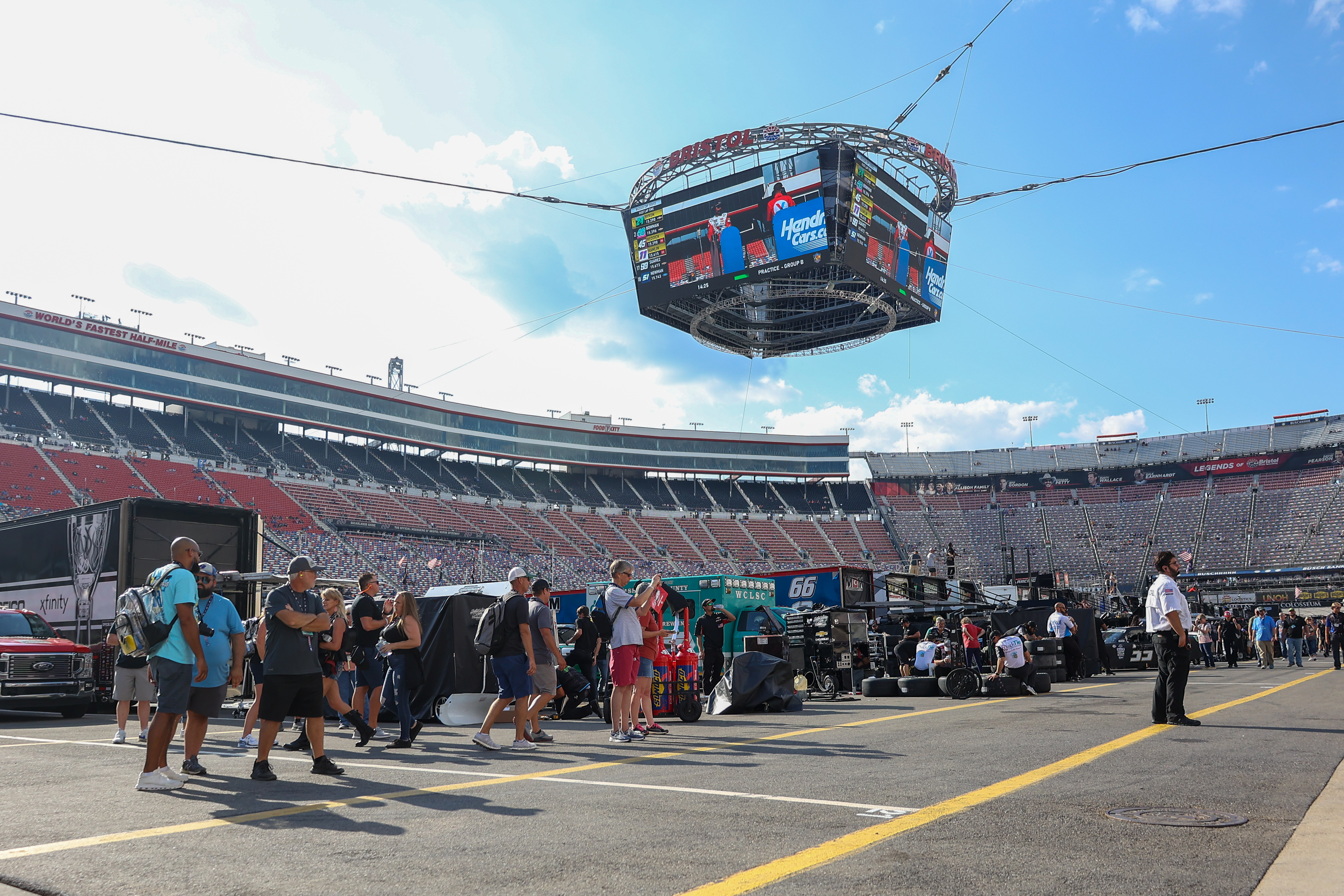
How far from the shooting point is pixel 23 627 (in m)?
13.8

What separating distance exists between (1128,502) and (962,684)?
203ft

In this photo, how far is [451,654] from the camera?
38.4 ft

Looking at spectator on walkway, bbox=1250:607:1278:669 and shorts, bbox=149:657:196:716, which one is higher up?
shorts, bbox=149:657:196:716

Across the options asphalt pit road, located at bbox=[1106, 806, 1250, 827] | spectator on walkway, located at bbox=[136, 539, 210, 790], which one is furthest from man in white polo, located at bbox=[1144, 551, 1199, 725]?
spectator on walkway, located at bbox=[136, 539, 210, 790]

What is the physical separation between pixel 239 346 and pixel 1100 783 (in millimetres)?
60060

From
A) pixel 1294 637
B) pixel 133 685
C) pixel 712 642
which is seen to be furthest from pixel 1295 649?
pixel 133 685

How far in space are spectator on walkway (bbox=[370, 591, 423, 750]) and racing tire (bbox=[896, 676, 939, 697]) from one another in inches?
360

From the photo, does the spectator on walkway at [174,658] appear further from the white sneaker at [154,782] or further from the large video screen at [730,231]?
the large video screen at [730,231]

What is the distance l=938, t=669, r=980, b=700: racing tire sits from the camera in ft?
46.1

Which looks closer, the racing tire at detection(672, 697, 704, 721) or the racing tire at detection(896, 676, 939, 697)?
the racing tire at detection(672, 697, 704, 721)

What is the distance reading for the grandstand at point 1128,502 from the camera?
195ft

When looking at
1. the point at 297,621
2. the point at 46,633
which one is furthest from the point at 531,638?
the point at 46,633

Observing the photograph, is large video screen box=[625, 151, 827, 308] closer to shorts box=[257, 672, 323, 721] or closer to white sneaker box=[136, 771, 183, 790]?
shorts box=[257, 672, 323, 721]

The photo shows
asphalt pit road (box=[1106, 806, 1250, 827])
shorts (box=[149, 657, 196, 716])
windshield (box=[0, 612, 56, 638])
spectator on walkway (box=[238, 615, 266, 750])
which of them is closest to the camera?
asphalt pit road (box=[1106, 806, 1250, 827])
